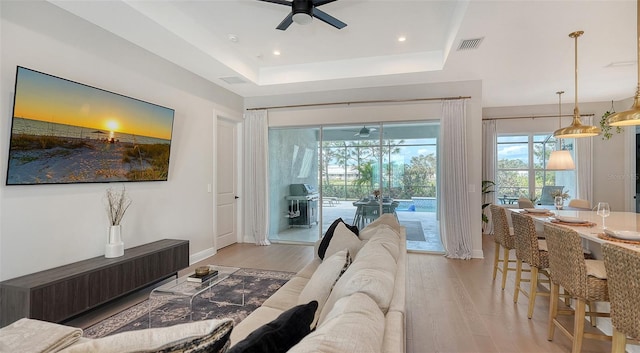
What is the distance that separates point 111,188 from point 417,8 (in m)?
3.88

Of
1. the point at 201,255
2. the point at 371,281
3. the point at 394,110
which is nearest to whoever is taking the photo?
the point at 371,281

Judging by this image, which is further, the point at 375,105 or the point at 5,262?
the point at 375,105

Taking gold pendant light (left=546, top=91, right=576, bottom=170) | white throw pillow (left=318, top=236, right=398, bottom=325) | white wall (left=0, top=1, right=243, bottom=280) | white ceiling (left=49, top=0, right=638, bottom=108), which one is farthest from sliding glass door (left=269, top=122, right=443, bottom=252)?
white throw pillow (left=318, top=236, right=398, bottom=325)

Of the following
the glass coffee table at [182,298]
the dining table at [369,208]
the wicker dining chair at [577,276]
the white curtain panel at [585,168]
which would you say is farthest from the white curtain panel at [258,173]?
the white curtain panel at [585,168]

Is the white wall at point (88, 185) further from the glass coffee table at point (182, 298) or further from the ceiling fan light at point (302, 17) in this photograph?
the ceiling fan light at point (302, 17)

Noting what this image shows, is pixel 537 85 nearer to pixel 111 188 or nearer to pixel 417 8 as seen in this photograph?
pixel 417 8

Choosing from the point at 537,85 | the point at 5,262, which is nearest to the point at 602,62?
the point at 537,85

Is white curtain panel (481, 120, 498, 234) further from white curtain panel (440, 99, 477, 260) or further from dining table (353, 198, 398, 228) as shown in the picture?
dining table (353, 198, 398, 228)

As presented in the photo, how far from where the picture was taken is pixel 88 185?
119 inches

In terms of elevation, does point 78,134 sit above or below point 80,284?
above

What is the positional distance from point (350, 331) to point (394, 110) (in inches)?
185

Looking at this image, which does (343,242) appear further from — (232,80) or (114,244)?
(232,80)

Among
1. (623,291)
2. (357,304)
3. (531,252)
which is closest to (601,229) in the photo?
(531,252)

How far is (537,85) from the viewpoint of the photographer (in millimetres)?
5129
